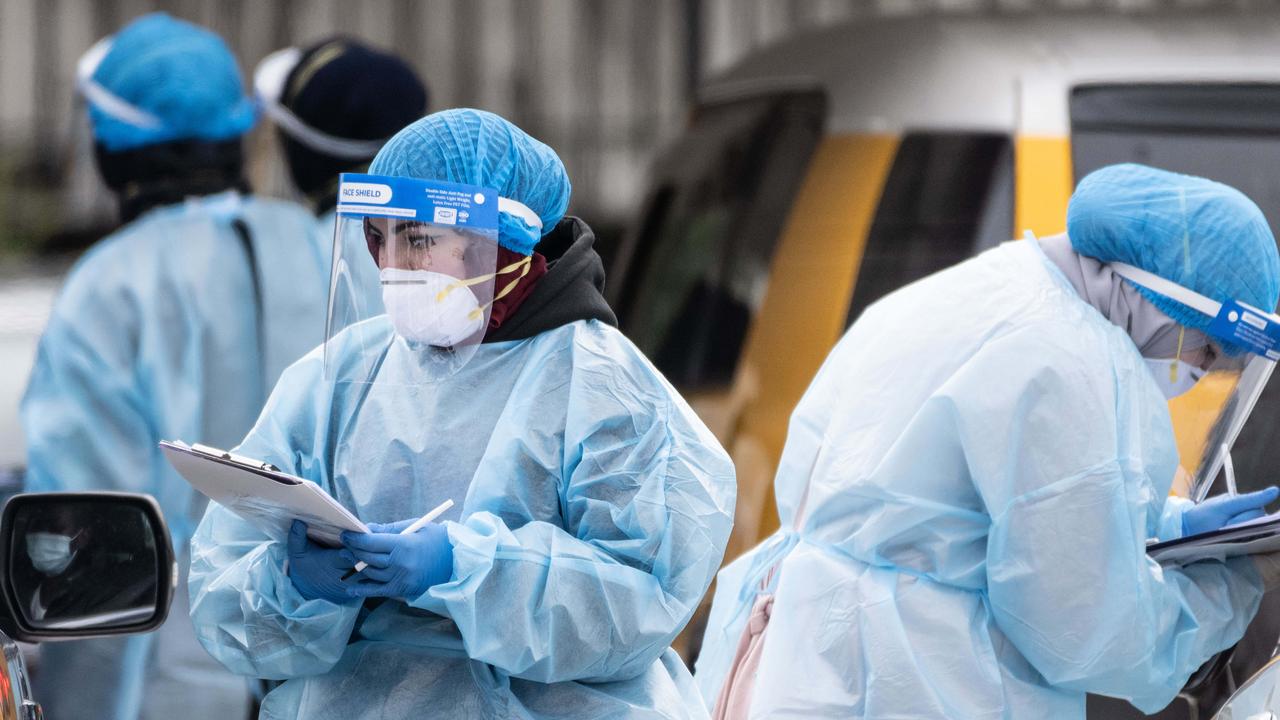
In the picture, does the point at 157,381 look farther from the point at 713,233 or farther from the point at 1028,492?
the point at 1028,492

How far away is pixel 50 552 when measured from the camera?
266cm

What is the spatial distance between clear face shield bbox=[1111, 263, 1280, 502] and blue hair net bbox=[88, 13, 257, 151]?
2393mm

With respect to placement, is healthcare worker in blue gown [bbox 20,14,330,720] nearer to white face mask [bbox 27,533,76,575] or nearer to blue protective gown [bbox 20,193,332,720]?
blue protective gown [bbox 20,193,332,720]

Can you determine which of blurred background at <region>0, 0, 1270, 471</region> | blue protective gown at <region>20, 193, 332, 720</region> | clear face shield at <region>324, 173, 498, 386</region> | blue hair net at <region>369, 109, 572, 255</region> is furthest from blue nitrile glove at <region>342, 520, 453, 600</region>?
blurred background at <region>0, 0, 1270, 471</region>

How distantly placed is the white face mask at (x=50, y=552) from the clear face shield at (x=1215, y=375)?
168cm

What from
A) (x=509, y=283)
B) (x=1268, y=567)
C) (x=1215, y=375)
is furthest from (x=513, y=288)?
(x=1268, y=567)

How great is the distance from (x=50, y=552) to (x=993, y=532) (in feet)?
4.54

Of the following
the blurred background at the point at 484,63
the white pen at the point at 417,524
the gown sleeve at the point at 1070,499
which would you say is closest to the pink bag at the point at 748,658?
the gown sleeve at the point at 1070,499

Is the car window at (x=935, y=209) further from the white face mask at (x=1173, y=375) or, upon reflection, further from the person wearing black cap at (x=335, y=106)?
the person wearing black cap at (x=335, y=106)

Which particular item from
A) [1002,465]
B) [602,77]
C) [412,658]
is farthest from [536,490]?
[602,77]

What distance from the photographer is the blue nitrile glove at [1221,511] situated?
3.17 meters

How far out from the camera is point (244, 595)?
259 centimetres

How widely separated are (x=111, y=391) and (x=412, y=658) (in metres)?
1.77

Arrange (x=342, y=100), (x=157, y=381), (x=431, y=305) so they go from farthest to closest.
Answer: (x=342, y=100)
(x=157, y=381)
(x=431, y=305)
